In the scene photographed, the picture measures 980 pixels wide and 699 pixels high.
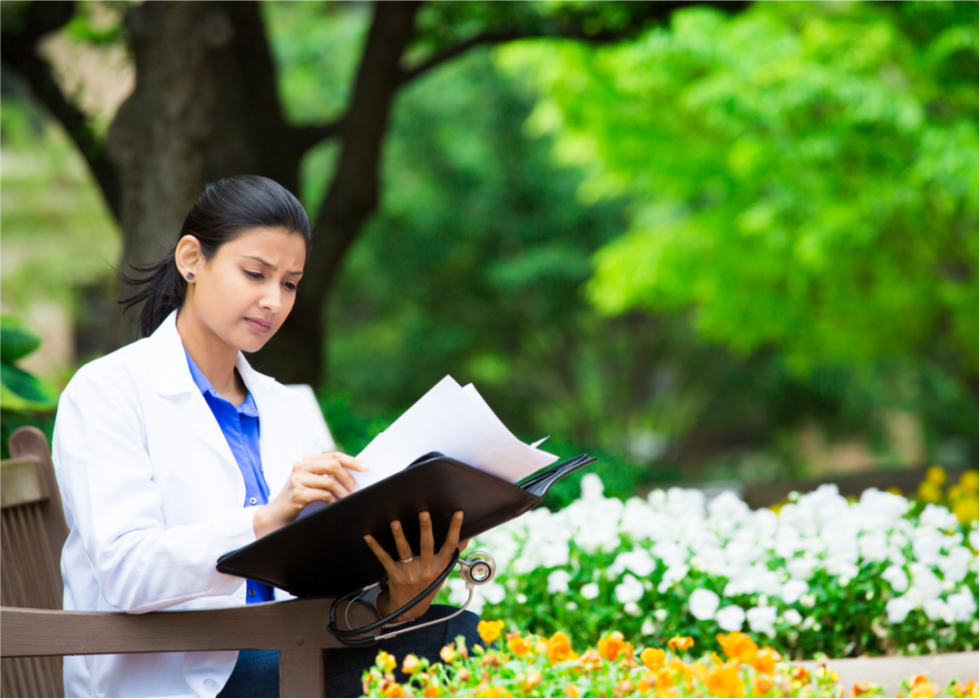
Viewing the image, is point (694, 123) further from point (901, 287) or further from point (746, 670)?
point (746, 670)

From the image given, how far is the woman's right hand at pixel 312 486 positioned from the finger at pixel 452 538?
183mm

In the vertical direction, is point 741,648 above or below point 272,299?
below

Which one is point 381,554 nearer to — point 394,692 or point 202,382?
point 394,692

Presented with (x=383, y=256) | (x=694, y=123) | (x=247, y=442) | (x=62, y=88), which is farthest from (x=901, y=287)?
(x=247, y=442)

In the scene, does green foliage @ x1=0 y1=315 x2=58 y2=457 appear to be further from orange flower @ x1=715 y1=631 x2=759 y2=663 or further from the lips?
orange flower @ x1=715 y1=631 x2=759 y2=663

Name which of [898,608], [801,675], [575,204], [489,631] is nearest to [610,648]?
[489,631]

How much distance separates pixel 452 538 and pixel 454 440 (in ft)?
0.72

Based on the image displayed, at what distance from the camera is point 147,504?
1.63m

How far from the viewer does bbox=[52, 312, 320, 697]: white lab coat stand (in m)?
1.56

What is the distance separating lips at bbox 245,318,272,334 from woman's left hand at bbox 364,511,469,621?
52cm

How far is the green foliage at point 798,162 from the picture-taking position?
6.87 m

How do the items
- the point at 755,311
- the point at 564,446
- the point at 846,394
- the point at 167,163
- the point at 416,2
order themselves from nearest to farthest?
the point at 167,163
the point at 564,446
the point at 416,2
the point at 755,311
the point at 846,394

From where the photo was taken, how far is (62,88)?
6184 millimetres

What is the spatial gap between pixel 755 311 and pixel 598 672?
7.85 metres
